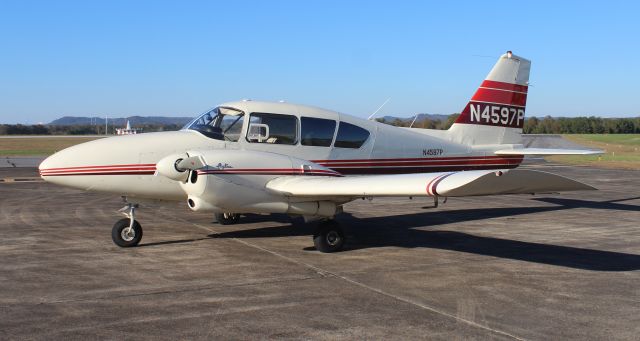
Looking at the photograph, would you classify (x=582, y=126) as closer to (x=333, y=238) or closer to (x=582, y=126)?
(x=582, y=126)

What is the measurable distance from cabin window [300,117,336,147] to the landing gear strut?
3.38m

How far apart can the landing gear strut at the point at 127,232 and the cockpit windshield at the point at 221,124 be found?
1855mm

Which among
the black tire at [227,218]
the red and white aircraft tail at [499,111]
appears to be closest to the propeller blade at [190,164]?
the black tire at [227,218]

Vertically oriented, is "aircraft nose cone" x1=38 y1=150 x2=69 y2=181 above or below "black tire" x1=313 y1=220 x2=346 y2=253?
above

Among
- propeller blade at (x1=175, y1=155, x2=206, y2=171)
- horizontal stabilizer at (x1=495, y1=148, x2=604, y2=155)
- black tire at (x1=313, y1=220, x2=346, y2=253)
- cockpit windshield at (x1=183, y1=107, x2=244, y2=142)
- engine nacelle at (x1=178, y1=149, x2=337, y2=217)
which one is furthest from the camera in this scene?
horizontal stabilizer at (x1=495, y1=148, x2=604, y2=155)

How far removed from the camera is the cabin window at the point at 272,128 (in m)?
10.9

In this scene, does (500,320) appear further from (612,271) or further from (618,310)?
(612,271)

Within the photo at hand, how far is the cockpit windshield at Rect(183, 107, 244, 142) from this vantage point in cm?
1073

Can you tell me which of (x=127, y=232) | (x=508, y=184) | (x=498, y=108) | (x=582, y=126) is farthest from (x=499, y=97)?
(x=582, y=126)

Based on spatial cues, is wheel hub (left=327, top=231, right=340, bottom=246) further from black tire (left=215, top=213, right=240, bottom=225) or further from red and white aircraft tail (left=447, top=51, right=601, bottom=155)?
red and white aircraft tail (left=447, top=51, right=601, bottom=155)

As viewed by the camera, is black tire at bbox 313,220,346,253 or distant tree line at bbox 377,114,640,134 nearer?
black tire at bbox 313,220,346,253

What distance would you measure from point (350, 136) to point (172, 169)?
3.85m

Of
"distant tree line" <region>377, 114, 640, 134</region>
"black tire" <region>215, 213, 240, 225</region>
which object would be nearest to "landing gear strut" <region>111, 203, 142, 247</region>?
"black tire" <region>215, 213, 240, 225</region>

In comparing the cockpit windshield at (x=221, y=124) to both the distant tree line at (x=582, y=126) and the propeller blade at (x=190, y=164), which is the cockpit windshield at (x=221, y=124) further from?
the distant tree line at (x=582, y=126)
